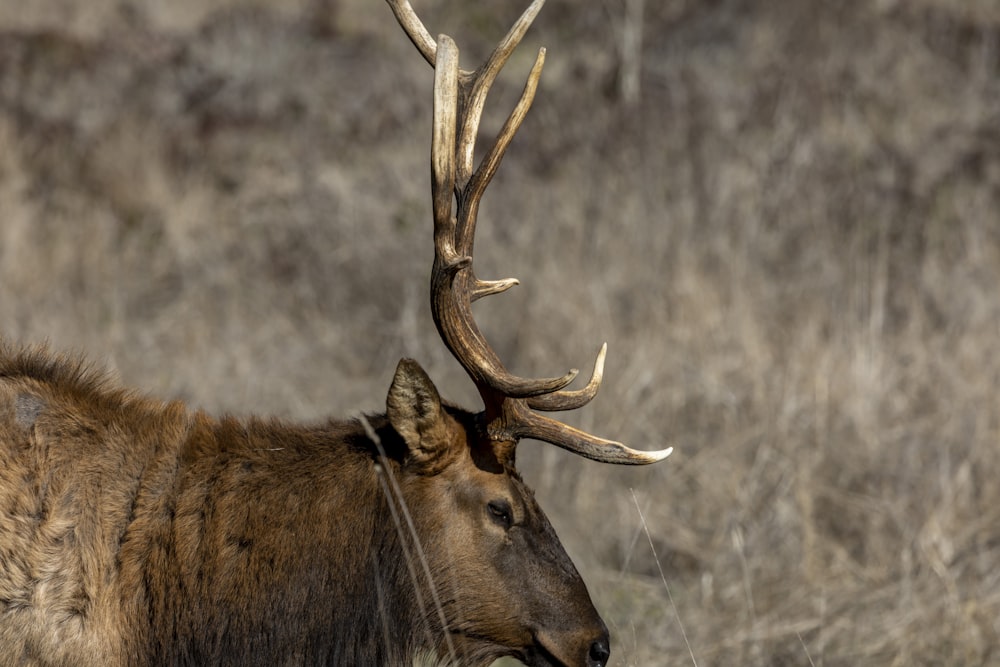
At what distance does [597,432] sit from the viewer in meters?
8.09

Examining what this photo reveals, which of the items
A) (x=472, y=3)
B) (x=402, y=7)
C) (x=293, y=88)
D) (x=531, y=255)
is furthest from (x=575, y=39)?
(x=402, y=7)

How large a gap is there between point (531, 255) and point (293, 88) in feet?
16.2

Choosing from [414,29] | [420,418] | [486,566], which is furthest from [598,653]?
[414,29]

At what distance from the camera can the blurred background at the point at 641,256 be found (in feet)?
23.1

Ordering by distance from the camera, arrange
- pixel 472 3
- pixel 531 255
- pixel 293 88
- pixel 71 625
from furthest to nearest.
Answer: pixel 472 3
pixel 293 88
pixel 531 255
pixel 71 625

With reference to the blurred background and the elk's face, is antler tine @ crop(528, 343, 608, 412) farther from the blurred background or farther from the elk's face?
the blurred background

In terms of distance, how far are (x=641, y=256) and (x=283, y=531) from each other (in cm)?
679

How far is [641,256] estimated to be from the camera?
1063 cm

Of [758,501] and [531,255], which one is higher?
[531,255]

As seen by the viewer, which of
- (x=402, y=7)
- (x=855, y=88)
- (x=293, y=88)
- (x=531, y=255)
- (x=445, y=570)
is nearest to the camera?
(x=445, y=570)

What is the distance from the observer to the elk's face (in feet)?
14.0

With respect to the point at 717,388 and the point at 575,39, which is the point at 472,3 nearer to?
the point at 575,39

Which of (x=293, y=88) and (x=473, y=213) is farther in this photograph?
(x=293, y=88)

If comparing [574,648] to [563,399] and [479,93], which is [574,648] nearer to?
[563,399]
